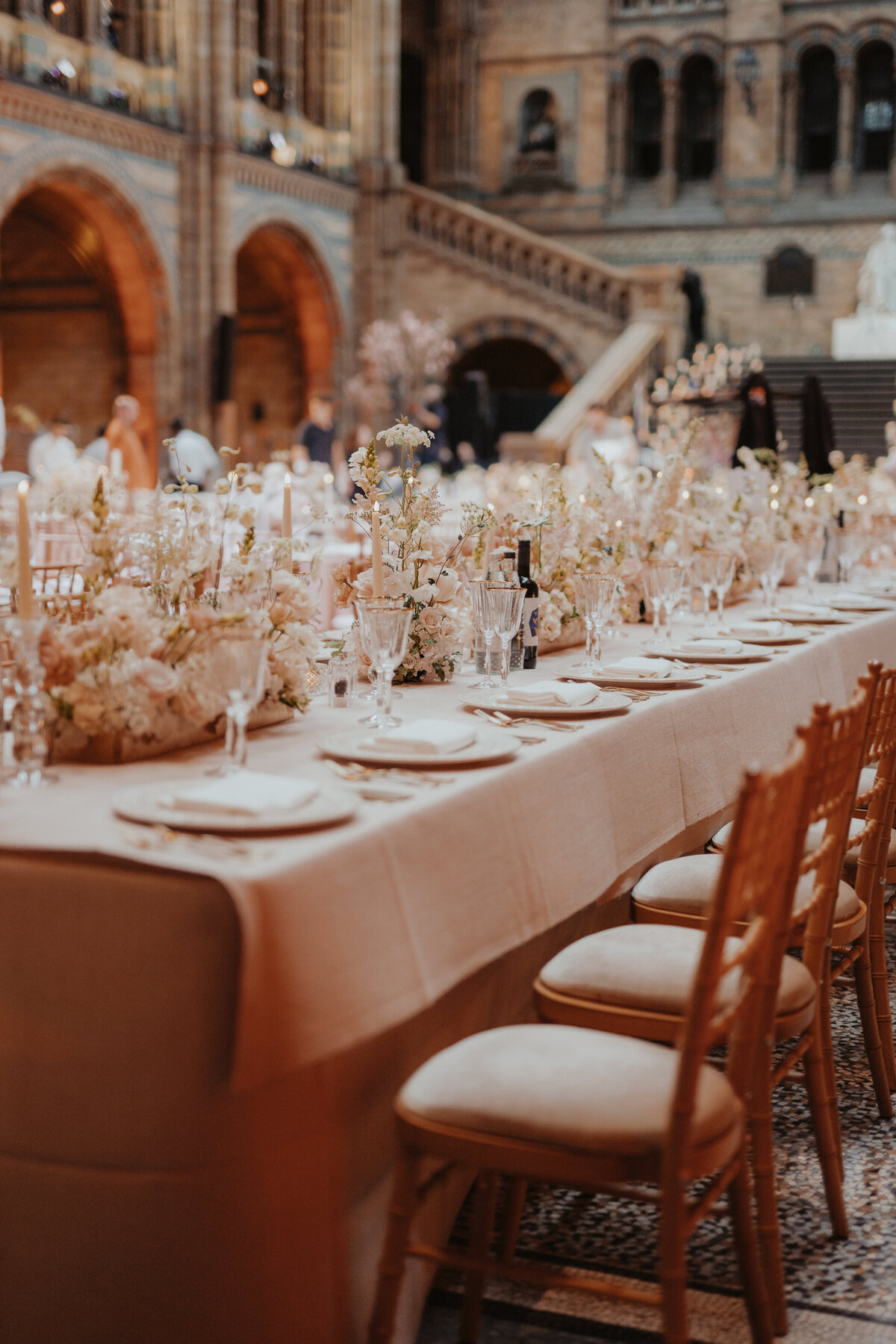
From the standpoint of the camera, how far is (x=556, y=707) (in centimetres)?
271

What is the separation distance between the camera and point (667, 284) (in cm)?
1770

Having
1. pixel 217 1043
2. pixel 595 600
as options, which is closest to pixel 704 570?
pixel 595 600

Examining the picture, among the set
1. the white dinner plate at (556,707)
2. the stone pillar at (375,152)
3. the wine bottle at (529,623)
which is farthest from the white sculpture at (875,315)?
the white dinner plate at (556,707)

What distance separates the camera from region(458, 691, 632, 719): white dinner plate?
2664mm

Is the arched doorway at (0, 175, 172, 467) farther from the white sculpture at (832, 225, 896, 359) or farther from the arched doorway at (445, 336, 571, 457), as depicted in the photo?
the white sculpture at (832, 225, 896, 359)

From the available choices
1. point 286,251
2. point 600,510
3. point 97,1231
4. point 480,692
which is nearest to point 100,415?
point 286,251

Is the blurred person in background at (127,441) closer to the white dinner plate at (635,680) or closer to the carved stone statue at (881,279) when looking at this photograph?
the white dinner plate at (635,680)

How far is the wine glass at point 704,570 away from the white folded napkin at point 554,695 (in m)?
1.45

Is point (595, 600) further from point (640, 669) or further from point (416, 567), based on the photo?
point (416, 567)

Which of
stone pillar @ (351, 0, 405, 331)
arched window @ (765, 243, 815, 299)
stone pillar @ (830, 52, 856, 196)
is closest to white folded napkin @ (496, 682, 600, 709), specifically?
stone pillar @ (351, 0, 405, 331)

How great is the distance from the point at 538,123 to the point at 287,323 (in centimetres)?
709

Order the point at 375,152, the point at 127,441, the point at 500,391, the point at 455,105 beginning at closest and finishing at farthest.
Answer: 1. the point at 127,441
2. the point at 375,152
3. the point at 500,391
4. the point at 455,105

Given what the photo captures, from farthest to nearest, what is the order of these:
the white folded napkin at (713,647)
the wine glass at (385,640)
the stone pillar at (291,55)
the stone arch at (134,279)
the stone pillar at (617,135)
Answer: the stone pillar at (617,135)
the stone pillar at (291,55)
the stone arch at (134,279)
the white folded napkin at (713,647)
the wine glass at (385,640)

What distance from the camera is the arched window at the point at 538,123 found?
23094mm
